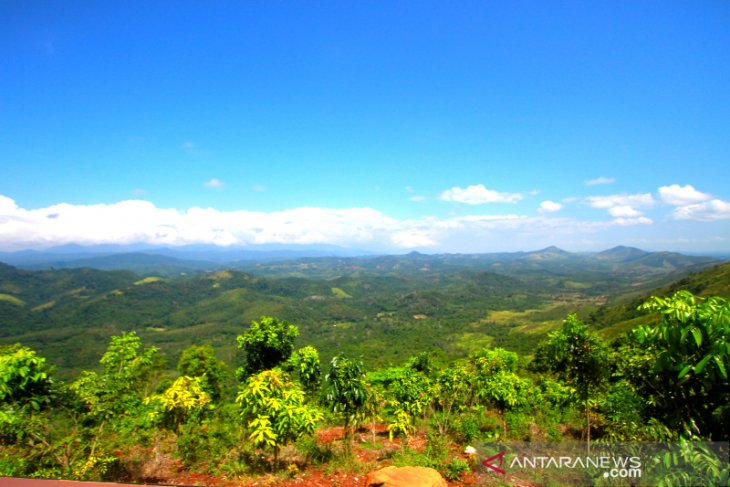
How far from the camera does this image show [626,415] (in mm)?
5152

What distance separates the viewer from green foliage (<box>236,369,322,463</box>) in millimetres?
6796

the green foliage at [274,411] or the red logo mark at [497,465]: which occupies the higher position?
the green foliage at [274,411]

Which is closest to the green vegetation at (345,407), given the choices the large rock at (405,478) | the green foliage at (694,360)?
the green foliage at (694,360)

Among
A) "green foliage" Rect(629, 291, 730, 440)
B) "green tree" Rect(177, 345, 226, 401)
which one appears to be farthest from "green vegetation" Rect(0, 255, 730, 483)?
"green tree" Rect(177, 345, 226, 401)

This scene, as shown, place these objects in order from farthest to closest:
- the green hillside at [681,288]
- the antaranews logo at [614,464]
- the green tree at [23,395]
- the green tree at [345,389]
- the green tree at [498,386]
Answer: the green hillside at [681,288], the green tree at [498,386], the green tree at [345,389], the green tree at [23,395], the antaranews logo at [614,464]

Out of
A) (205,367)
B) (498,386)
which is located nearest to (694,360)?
(498,386)

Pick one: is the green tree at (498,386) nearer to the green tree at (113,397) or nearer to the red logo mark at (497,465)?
the red logo mark at (497,465)

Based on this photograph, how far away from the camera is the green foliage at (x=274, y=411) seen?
680 cm

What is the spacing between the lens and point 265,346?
11.8 metres

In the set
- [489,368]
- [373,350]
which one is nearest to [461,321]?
[373,350]

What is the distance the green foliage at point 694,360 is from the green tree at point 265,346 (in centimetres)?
1045

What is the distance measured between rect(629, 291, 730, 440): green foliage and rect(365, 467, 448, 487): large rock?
13.4 feet

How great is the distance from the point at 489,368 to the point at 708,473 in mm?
8676

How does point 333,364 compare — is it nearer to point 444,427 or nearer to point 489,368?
point 444,427
